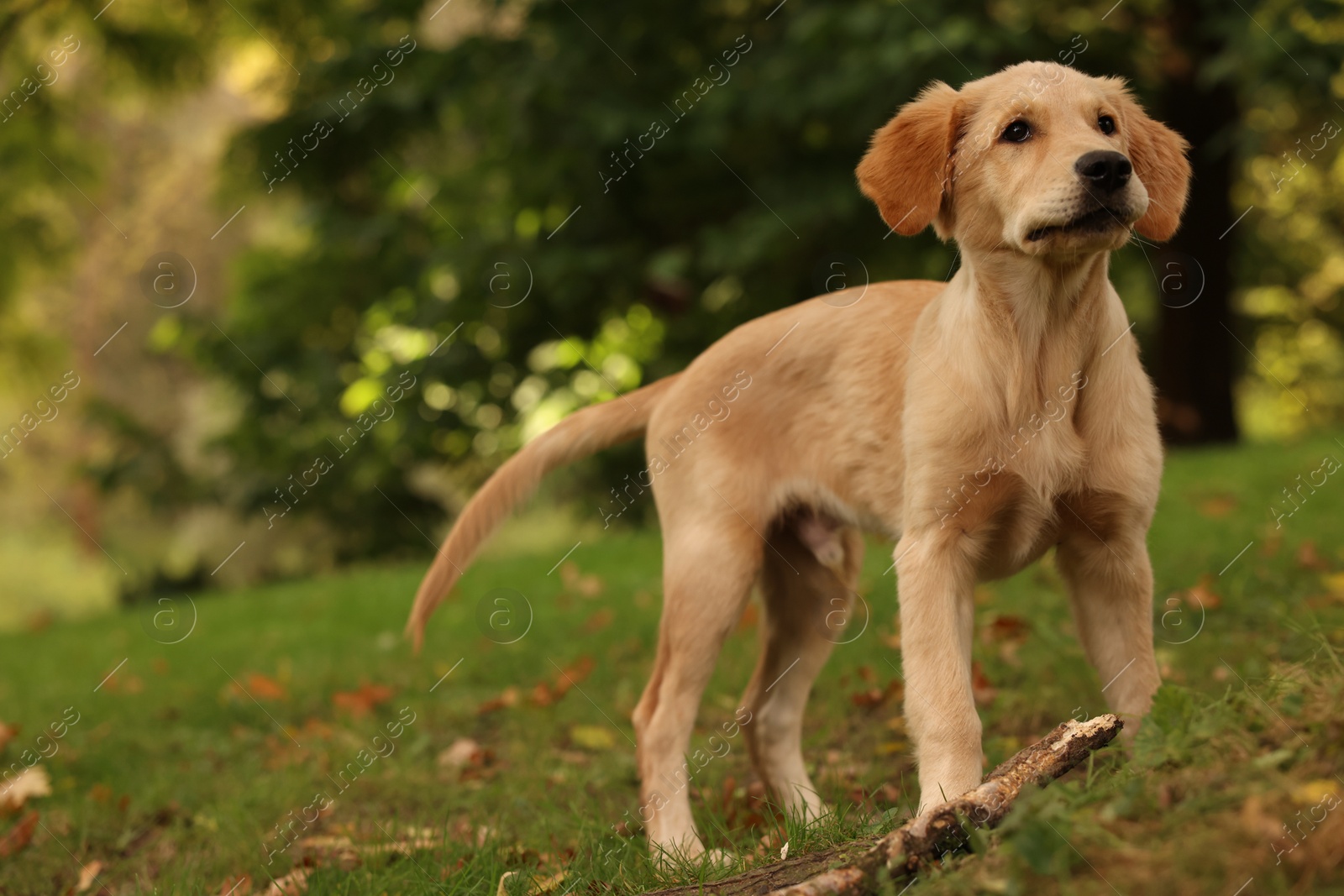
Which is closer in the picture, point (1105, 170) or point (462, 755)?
point (1105, 170)

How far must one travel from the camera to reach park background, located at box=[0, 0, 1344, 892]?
731 centimetres

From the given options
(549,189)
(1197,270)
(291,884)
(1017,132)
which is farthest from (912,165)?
(1197,270)

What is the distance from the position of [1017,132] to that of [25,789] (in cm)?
423

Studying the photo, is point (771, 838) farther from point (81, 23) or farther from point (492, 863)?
point (81, 23)

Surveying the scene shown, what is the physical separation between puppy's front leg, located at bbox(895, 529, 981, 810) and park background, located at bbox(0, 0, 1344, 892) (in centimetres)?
225

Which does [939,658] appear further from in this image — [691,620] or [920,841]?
[691,620]

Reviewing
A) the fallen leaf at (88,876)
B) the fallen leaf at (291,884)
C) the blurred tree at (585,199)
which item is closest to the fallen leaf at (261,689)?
the fallen leaf at (88,876)

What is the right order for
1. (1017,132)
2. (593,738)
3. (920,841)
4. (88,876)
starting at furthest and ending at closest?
(593,738), (88,876), (1017,132), (920,841)

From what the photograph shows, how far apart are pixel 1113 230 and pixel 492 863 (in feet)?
7.29

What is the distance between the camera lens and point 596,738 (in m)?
4.52

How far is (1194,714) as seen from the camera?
218cm

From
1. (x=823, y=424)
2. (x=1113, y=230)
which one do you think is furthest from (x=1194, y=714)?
(x=823, y=424)

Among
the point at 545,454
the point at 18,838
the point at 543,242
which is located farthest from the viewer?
the point at 543,242

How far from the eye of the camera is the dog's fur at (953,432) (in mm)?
2893
